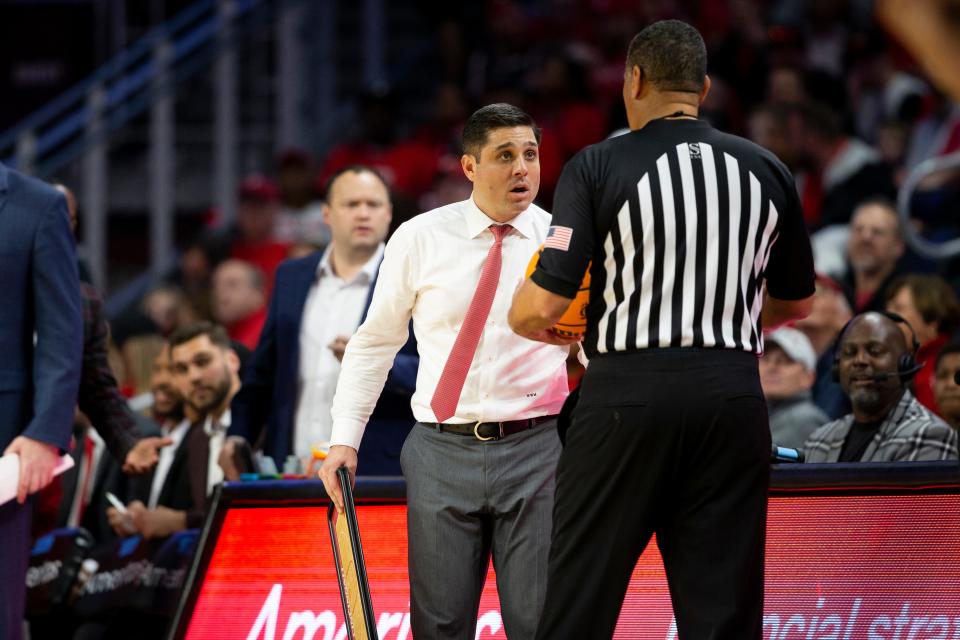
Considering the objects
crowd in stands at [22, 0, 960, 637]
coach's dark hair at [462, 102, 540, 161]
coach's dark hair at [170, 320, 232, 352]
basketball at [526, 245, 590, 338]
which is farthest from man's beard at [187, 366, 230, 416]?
basketball at [526, 245, 590, 338]

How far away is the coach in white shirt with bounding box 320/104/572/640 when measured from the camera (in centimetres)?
412

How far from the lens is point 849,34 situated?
11.5 metres

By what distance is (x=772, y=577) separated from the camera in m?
4.70

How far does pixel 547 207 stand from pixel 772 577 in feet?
20.0

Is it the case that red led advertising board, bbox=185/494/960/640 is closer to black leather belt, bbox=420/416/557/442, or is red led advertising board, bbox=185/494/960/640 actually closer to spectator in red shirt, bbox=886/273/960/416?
black leather belt, bbox=420/416/557/442

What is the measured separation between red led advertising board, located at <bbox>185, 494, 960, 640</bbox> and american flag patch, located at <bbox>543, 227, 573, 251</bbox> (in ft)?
5.04

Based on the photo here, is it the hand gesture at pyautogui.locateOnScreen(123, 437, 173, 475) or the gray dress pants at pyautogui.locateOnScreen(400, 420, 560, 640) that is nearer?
the gray dress pants at pyautogui.locateOnScreen(400, 420, 560, 640)

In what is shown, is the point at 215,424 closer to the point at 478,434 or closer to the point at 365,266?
the point at 365,266

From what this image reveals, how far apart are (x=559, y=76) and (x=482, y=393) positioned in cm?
782

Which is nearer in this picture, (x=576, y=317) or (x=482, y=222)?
(x=576, y=317)

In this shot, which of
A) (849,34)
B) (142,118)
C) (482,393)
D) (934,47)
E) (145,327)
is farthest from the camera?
(142,118)

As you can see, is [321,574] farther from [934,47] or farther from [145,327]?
[145,327]

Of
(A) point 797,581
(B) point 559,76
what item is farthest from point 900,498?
(B) point 559,76

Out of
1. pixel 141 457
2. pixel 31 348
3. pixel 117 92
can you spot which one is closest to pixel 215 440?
pixel 141 457
